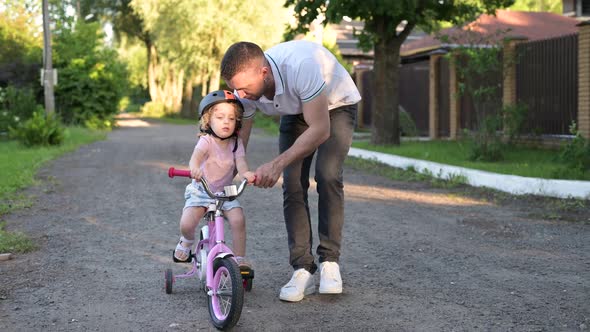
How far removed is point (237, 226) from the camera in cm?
468

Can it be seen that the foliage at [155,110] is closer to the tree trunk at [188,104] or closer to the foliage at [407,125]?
the tree trunk at [188,104]

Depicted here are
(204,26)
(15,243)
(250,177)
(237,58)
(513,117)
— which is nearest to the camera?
(250,177)

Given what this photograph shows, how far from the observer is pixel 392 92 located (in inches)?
730

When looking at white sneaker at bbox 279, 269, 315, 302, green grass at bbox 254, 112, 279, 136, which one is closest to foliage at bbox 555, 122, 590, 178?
white sneaker at bbox 279, 269, 315, 302

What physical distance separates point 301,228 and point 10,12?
115 ft

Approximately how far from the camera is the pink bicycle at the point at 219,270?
13.5 ft

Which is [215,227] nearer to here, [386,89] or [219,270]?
[219,270]

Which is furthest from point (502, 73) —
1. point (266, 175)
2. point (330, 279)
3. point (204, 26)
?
point (204, 26)

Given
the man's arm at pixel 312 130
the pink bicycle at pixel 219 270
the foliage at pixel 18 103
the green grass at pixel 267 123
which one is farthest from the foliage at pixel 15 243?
the green grass at pixel 267 123

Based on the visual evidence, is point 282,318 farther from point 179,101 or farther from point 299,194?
point 179,101

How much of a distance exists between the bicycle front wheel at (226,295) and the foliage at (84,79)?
27142 millimetres

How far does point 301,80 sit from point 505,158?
1018cm

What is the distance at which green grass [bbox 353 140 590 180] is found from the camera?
11.4 meters

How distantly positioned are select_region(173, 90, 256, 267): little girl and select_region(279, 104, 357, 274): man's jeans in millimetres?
380
